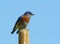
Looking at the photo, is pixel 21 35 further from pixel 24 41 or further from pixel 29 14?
pixel 29 14

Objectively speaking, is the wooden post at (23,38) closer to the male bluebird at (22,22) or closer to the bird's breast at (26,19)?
the male bluebird at (22,22)

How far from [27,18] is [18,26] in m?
0.76

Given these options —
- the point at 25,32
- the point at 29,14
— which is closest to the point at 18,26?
the point at 29,14

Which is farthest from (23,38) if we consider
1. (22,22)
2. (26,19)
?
(26,19)

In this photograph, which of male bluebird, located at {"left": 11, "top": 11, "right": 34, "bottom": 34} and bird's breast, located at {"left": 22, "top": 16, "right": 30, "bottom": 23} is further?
bird's breast, located at {"left": 22, "top": 16, "right": 30, "bottom": 23}

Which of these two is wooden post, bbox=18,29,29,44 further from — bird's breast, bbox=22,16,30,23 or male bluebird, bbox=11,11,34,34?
bird's breast, bbox=22,16,30,23

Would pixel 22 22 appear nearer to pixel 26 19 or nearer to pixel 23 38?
pixel 26 19

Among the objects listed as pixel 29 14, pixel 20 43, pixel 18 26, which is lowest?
pixel 20 43

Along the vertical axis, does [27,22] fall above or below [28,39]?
above

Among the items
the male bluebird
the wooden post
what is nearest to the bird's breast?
the male bluebird

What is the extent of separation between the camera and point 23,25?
37.2ft

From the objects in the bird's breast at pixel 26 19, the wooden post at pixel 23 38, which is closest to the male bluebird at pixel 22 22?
the bird's breast at pixel 26 19

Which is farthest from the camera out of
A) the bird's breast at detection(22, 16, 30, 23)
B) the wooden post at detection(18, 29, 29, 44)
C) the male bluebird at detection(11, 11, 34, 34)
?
the bird's breast at detection(22, 16, 30, 23)

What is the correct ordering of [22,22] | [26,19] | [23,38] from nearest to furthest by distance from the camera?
[23,38]
[22,22]
[26,19]
